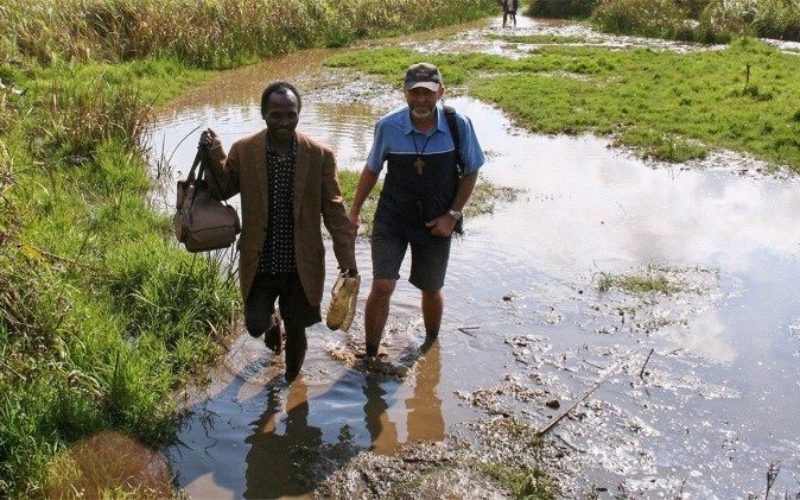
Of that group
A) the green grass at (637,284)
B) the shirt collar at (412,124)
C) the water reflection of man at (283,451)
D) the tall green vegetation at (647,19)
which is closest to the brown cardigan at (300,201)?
the shirt collar at (412,124)

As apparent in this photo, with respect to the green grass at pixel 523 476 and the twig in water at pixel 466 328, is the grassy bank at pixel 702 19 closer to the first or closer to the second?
the twig in water at pixel 466 328

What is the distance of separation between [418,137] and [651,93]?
1029 centimetres

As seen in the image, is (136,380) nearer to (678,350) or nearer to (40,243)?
(40,243)

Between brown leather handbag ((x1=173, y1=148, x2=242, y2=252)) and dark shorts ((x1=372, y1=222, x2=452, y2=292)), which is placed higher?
brown leather handbag ((x1=173, y1=148, x2=242, y2=252))

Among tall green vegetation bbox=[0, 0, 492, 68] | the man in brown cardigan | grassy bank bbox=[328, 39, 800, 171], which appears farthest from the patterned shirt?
tall green vegetation bbox=[0, 0, 492, 68]

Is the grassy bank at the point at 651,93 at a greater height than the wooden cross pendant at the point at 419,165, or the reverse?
the wooden cross pendant at the point at 419,165

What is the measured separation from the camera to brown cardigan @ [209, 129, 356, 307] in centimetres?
432

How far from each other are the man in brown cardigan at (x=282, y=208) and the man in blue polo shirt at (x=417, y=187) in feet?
1.36

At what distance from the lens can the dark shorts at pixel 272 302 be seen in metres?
4.56

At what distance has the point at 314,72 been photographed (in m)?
18.1

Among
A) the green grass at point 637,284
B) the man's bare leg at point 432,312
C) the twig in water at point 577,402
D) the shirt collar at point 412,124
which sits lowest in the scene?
the twig in water at point 577,402

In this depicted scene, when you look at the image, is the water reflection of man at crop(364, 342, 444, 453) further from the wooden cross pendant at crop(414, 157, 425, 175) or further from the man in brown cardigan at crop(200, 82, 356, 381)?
the wooden cross pendant at crop(414, 157, 425, 175)

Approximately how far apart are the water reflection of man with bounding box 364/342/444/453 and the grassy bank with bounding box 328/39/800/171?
6400mm

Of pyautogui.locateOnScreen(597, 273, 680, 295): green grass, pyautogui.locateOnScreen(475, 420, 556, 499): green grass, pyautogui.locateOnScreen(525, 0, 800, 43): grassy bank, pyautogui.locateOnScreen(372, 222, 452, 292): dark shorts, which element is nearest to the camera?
pyautogui.locateOnScreen(475, 420, 556, 499): green grass
